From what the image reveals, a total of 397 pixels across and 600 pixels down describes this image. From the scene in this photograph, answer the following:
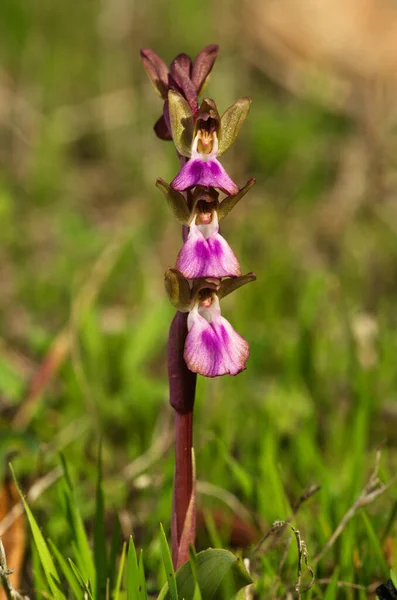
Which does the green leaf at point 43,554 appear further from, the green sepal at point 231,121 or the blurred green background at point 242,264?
the green sepal at point 231,121

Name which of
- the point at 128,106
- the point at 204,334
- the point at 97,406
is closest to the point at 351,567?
the point at 204,334

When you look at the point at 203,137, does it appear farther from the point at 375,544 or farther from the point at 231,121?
the point at 375,544

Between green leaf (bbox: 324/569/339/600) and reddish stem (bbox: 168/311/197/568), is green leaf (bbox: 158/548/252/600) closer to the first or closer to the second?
reddish stem (bbox: 168/311/197/568)

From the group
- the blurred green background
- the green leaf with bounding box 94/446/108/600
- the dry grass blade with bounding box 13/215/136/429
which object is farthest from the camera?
the dry grass blade with bounding box 13/215/136/429

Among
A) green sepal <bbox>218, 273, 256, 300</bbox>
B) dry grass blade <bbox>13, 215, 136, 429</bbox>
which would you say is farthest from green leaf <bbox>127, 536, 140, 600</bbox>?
dry grass blade <bbox>13, 215, 136, 429</bbox>

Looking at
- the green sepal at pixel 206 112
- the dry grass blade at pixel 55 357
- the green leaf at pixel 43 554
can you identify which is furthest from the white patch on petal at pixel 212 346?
the dry grass blade at pixel 55 357

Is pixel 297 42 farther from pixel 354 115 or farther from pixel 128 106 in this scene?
pixel 128 106

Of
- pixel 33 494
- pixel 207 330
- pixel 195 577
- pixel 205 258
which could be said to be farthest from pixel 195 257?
pixel 33 494
